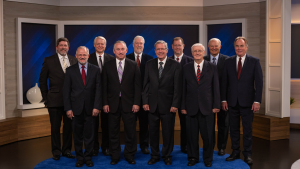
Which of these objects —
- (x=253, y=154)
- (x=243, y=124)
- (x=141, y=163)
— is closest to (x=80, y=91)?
(x=141, y=163)

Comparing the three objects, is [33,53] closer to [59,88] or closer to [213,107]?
[59,88]

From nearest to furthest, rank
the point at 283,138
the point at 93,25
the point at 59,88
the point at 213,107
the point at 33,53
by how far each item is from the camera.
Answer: the point at 213,107, the point at 59,88, the point at 283,138, the point at 33,53, the point at 93,25

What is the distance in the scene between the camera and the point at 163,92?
4297 millimetres

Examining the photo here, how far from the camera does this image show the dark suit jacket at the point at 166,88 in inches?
169

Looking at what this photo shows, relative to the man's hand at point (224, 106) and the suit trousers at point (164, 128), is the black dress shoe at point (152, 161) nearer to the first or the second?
the suit trousers at point (164, 128)

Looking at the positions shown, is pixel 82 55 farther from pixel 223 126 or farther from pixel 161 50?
pixel 223 126

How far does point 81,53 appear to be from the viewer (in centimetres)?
430

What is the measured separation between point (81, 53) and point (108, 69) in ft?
1.39

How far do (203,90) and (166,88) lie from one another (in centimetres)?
50

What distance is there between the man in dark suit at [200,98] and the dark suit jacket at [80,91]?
3.92 feet

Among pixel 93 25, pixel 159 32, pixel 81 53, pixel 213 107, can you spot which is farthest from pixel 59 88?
pixel 159 32

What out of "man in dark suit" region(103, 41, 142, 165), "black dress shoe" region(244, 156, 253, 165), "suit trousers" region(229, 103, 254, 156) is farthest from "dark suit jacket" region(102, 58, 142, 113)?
"black dress shoe" region(244, 156, 253, 165)

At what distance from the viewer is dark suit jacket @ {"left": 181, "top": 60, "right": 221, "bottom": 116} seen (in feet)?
13.8

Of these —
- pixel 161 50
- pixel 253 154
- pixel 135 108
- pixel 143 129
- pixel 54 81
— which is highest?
pixel 161 50
